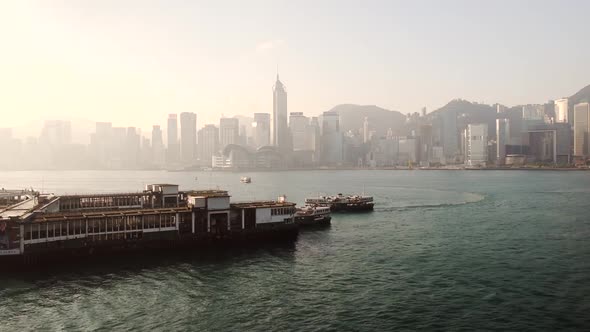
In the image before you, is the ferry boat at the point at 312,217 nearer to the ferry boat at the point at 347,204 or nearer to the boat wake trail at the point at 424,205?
the ferry boat at the point at 347,204

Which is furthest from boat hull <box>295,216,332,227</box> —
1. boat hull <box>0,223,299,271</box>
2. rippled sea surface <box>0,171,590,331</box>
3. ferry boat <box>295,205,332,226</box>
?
boat hull <box>0,223,299,271</box>

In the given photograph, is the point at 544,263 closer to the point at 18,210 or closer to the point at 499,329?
the point at 499,329

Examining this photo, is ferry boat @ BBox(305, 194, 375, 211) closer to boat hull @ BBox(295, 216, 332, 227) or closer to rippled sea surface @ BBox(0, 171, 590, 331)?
boat hull @ BBox(295, 216, 332, 227)

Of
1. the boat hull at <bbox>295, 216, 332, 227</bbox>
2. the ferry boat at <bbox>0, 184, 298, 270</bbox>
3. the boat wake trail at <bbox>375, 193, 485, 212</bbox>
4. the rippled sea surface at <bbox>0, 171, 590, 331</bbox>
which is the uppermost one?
the ferry boat at <bbox>0, 184, 298, 270</bbox>

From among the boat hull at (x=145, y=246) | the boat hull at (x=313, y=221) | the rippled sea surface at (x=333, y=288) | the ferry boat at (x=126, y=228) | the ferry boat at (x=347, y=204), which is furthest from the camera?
the ferry boat at (x=347, y=204)

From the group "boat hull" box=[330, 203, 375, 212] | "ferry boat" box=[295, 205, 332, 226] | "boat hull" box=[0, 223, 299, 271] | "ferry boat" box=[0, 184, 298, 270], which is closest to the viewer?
"boat hull" box=[0, 223, 299, 271]

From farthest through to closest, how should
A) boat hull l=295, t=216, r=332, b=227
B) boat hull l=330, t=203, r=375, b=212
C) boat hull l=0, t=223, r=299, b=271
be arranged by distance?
boat hull l=330, t=203, r=375, b=212 → boat hull l=295, t=216, r=332, b=227 → boat hull l=0, t=223, r=299, b=271

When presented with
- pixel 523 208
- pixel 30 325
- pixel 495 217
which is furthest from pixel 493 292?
pixel 523 208

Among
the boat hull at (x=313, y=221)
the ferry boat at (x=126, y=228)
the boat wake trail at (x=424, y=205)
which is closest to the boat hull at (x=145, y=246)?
the ferry boat at (x=126, y=228)

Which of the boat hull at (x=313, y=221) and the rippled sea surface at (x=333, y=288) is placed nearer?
the rippled sea surface at (x=333, y=288)
